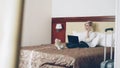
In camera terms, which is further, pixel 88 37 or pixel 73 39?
pixel 88 37

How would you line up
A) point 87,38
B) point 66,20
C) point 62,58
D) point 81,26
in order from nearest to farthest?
1. point 62,58
2. point 87,38
3. point 81,26
4. point 66,20

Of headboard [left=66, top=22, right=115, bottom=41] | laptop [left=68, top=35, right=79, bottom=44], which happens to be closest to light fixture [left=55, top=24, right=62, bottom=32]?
headboard [left=66, top=22, right=115, bottom=41]

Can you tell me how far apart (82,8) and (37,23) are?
32.6 inches

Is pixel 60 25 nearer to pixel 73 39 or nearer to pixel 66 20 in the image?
pixel 66 20

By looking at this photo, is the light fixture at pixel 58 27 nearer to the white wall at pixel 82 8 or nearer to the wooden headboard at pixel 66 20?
the wooden headboard at pixel 66 20

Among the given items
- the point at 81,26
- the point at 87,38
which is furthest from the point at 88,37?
the point at 81,26

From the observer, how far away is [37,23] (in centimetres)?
352

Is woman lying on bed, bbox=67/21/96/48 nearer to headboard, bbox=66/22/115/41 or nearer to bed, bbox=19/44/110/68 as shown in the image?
headboard, bbox=66/22/115/41

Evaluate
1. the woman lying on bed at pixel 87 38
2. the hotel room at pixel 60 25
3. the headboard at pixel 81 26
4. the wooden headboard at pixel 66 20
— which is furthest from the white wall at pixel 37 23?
the woman lying on bed at pixel 87 38

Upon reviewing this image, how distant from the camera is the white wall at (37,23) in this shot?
3.40 meters

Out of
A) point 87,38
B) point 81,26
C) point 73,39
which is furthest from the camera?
point 81,26

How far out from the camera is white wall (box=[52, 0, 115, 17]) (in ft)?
9.79

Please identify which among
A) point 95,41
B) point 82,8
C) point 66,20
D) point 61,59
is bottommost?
Answer: point 61,59

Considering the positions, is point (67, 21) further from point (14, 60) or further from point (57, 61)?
point (14, 60)
